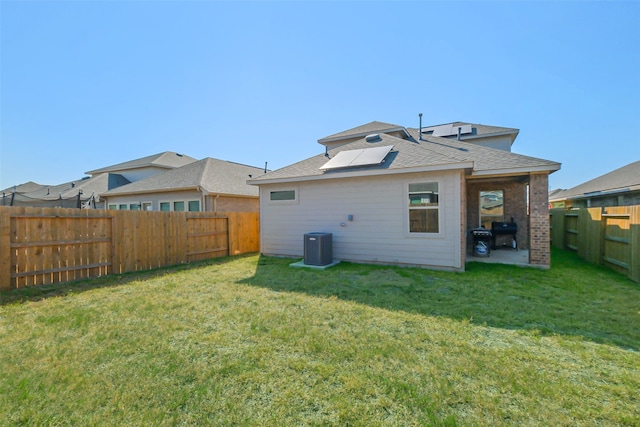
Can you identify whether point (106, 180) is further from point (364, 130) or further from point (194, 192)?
point (364, 130)

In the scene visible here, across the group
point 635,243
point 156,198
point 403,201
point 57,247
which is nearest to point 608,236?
point 635,243

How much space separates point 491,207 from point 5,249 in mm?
14591

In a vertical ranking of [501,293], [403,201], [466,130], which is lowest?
[501,293]

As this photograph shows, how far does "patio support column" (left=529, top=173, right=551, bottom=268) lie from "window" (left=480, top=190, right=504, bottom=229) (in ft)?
12.0

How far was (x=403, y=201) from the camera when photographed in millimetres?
7895

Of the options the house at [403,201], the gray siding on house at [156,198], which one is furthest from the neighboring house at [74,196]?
the house at [403,201]

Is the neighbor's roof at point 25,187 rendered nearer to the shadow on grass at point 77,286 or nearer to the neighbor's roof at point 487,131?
the shadow on grass at point 77,286

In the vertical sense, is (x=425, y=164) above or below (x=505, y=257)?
above

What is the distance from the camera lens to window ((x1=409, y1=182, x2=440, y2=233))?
24.7 ft

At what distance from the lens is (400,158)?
831 cm

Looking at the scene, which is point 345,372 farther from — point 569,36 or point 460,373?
point 569,36

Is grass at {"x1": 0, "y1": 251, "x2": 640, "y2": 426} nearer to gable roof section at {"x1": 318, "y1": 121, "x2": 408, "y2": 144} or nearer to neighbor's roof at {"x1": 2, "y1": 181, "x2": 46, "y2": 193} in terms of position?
gable roof section at {"x1": 318, "y1": 121, "x2": 408, "y2": 144}

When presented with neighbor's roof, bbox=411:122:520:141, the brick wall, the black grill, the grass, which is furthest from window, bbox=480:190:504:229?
the grass

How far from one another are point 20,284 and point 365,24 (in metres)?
11.3
